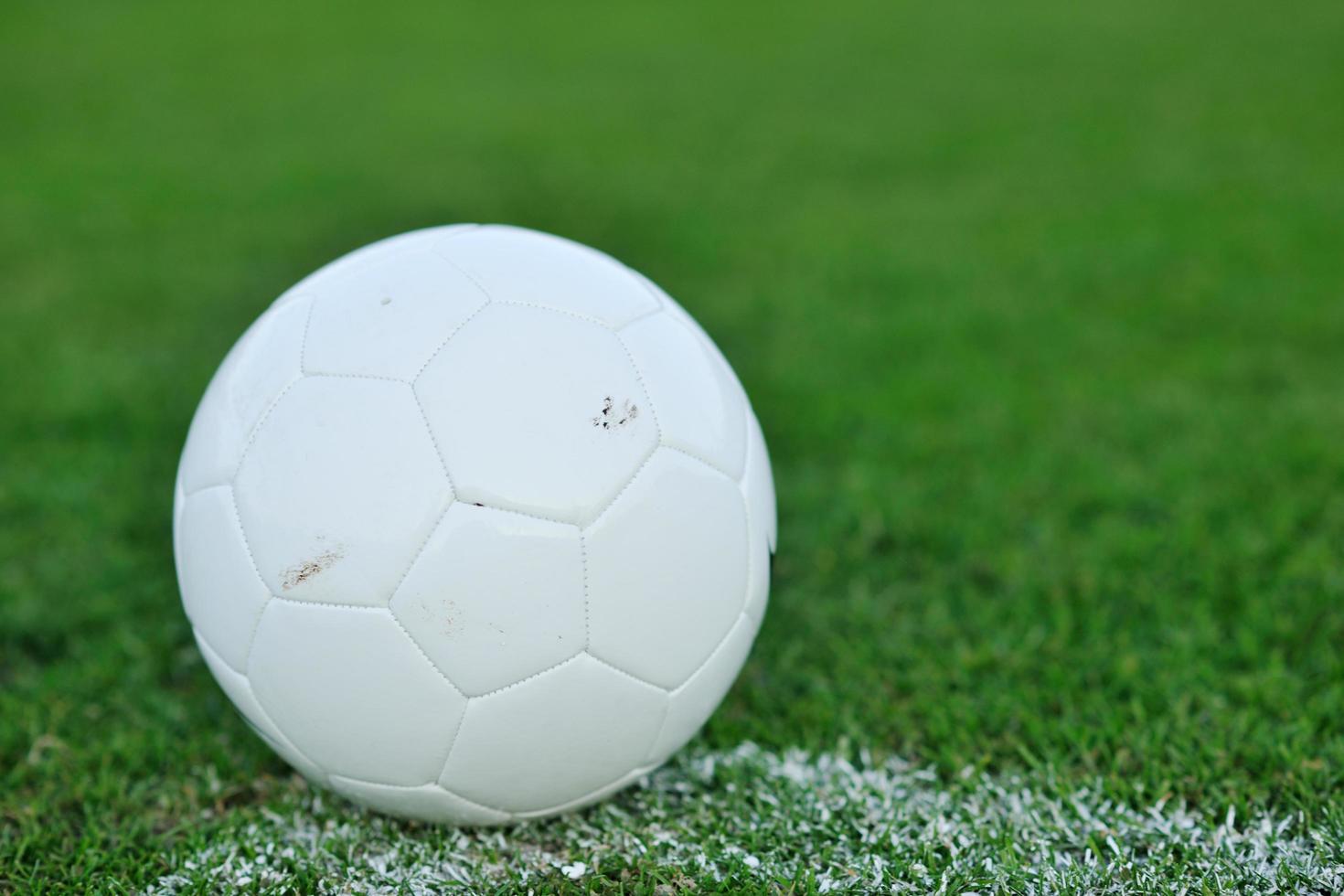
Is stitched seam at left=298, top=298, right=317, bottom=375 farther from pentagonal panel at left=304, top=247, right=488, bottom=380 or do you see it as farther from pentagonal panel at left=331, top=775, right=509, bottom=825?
pentagonal panel at left=331, top=775, right=509, bottom=825

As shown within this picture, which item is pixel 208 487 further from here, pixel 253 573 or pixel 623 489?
pixel 623 489

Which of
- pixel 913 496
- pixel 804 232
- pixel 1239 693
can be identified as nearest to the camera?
pixel 1239 693

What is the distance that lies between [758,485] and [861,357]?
2.39 m

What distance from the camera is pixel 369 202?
6324mm

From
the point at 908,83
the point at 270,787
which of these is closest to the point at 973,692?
the point at 270,787

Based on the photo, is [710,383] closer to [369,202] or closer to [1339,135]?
[369,202]

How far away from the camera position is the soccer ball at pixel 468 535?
1.90 metres

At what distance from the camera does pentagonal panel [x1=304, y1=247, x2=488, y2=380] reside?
1.98m

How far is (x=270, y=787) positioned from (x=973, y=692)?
1.52 m

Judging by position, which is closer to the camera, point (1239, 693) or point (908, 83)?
point (1239, 693)

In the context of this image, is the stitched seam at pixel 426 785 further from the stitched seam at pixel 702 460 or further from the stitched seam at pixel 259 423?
the stitched seam at pixel 702 460

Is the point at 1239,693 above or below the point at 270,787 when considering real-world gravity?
above

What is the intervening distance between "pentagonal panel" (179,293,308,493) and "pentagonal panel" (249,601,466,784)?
0.96 feet

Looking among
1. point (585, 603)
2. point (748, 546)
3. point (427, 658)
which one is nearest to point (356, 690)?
point (427, 658)
